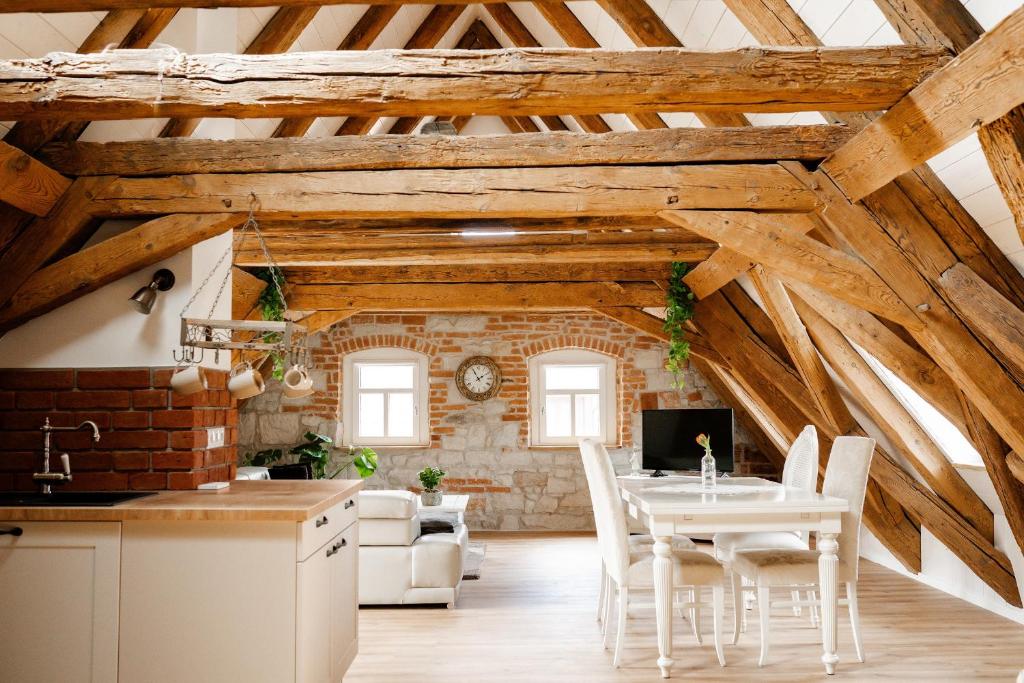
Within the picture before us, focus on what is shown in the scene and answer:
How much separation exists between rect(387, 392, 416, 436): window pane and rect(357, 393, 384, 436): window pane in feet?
0.27

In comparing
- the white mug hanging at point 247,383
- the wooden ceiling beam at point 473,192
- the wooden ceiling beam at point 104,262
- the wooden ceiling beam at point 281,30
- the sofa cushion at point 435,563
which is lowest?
the sofa cushion at point 435,563

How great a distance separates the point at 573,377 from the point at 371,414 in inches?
84.8

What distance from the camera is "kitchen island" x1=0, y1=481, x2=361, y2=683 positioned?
2766 millimetres

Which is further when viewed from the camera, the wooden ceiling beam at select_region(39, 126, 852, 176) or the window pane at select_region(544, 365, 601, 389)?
the window pane at select_region(544, 365, 601, 389)

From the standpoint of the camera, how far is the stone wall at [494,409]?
8.38 meters

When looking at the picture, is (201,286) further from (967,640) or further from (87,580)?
(967,640)

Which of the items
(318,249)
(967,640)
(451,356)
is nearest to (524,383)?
(451,356)

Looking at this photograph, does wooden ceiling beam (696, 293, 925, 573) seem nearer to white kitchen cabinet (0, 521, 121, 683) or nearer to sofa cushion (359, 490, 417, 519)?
sofa cushion (359, 490, 417, 519)

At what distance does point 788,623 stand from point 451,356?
4638 mm

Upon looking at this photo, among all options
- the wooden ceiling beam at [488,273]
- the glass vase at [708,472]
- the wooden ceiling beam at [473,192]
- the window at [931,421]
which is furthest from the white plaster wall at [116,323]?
the window at [931,421]

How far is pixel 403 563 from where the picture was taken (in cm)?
499

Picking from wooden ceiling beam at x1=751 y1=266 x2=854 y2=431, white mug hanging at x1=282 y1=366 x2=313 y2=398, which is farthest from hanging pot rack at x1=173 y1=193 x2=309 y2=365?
wooden ceiling beam at x1=751 y1=266 x2=854 y2=431

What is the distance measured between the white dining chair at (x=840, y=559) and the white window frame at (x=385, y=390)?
4.77m

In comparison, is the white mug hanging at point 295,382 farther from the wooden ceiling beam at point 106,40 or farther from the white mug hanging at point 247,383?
the wooden ceiling beam at point 106,40
